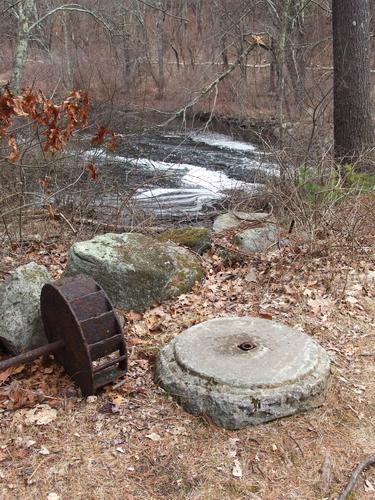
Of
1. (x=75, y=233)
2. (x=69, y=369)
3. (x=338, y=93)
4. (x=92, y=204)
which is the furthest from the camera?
(x=338, y=93)

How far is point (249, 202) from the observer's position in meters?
9.73

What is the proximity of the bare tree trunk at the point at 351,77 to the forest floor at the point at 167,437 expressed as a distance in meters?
5.63

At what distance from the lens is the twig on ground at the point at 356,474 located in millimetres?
3229

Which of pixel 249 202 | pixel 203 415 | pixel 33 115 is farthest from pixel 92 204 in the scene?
pixel 203 415

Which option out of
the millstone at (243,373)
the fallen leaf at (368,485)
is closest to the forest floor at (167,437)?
the fallen leaf at (368,485)

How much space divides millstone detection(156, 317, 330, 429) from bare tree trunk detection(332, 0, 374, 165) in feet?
21.2

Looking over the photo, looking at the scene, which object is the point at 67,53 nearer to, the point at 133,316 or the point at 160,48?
the point at 160,48

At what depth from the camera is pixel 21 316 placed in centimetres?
440

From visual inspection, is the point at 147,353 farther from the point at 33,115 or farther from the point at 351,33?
the point at 351,33

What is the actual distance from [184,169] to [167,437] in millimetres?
11842

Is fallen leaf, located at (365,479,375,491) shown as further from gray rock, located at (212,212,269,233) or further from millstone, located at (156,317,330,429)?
gray rock, located at (212,212,269,233)

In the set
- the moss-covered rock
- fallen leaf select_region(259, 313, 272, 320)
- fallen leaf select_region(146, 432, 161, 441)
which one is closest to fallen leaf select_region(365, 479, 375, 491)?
fallen leaf select_region(146, 432, 161, 441)

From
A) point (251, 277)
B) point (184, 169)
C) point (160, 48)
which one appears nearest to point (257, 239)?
point (251, 277)

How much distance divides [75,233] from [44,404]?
13.8ft
